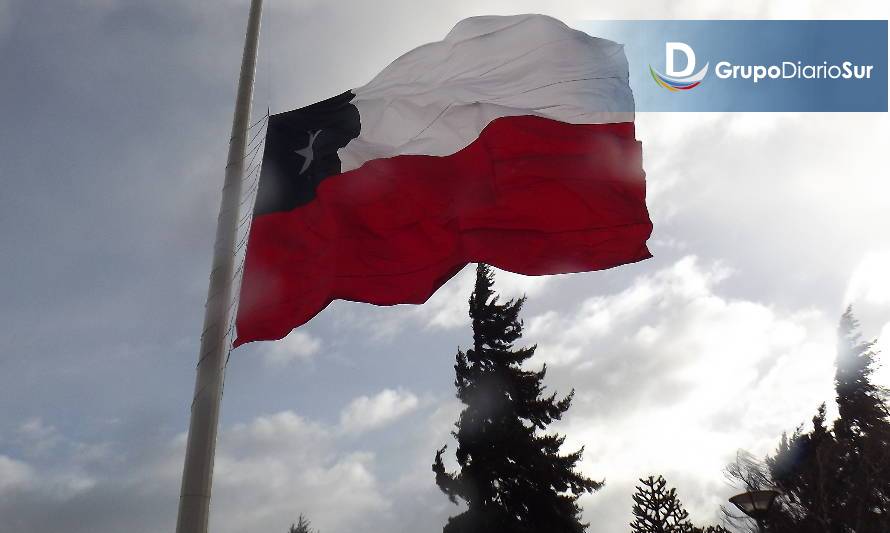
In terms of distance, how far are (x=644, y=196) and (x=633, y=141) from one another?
865 millimetres

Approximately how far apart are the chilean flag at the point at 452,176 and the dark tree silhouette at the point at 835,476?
12.9m

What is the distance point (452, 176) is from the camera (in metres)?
8.59

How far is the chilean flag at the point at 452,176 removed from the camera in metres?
7.82

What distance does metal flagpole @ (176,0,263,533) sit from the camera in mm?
5426

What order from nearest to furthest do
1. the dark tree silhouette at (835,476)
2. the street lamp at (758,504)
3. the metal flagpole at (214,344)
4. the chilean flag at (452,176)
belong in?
1. the metal flagpole at (214,344)
2. the chilean flag at (452,176)
3. the street lamp at (758,504)
4. the dark tree silhouette at (835,476)

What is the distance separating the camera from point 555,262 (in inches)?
308

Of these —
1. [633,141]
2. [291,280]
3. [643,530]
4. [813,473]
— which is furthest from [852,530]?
[291,280]

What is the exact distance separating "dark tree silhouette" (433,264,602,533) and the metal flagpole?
21.4 metres

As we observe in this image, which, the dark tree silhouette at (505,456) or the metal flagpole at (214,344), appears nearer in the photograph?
the metal flagpole at (214,344)

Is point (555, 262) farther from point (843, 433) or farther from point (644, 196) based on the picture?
point (843, 433)

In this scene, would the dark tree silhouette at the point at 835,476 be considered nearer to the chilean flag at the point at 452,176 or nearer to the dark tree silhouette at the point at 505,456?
the dark tree silhouette at the point at 505,456

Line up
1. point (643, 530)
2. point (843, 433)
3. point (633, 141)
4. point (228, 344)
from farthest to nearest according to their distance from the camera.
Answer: point (843, 433), point (643, 530), point (633, 141), point (228, 344)

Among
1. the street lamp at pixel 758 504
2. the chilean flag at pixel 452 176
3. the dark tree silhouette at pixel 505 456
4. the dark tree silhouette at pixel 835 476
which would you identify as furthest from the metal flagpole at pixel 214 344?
the dark tree silhouette at pixel 505 456

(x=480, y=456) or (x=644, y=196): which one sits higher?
(x=480, y=456)
